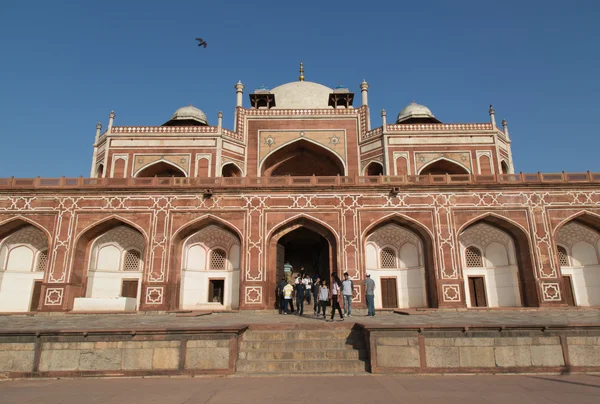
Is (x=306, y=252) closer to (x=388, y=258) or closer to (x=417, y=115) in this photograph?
(x=388, y=258)

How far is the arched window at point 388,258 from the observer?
17.5 m

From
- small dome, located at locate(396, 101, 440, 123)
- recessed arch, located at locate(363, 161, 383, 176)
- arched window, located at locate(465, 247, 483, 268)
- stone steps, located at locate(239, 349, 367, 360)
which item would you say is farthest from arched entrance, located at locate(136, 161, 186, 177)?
stone steps, located at locate(239, 349, 367, 360)

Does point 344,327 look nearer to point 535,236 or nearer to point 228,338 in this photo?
point 228,338

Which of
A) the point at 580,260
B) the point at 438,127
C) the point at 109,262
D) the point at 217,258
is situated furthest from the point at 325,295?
the point at 438,127

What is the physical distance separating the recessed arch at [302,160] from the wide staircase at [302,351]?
14867 millimetres

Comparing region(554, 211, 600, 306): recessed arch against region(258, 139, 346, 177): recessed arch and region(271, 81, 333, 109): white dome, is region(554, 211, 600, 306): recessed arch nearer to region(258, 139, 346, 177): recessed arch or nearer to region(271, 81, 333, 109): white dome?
region(258, 139, 346, 177): recessed arch

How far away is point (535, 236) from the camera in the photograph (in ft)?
53.2

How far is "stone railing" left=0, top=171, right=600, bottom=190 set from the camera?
16.8 metres

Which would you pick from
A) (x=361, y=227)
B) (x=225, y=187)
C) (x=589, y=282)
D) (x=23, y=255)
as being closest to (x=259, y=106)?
(x=225, y=187)

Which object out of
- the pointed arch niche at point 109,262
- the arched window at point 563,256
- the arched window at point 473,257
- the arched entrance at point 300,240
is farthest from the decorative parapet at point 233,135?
the arched window at point 563,256

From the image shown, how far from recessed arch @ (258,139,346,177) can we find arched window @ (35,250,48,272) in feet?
34.5

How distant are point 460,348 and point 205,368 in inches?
168

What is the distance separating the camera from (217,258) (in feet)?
57.7

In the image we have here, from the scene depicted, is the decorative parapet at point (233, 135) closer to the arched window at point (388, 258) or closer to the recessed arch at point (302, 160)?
the recessed arch at point (302, 160)
